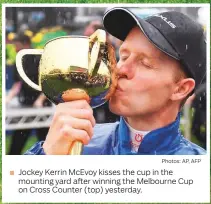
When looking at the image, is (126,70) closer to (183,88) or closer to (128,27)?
(128,27)

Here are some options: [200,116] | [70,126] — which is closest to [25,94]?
[70,126]

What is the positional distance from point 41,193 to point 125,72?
961mm

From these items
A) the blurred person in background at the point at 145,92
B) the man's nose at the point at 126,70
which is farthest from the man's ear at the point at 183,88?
the man's nose at the point at 126,70

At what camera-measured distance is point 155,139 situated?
15.0 ft

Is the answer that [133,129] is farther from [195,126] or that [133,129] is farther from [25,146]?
[25,146]

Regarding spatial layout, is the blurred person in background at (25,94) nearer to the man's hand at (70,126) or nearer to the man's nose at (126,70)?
the man's hand at (70,126)

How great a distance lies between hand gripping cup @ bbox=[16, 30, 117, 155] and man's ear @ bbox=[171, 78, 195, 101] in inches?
15.9

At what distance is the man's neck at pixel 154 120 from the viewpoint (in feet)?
15.0

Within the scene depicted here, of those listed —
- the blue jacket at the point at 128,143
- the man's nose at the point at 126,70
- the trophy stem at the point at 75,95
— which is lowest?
the blue jacket at the point at 128,143

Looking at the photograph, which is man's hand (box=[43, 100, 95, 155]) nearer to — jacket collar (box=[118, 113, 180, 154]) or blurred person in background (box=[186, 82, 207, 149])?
jacket collar (box=[118, 113, 180, 154])

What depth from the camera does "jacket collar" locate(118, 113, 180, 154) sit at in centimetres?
457

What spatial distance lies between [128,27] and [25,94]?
79 centimetres

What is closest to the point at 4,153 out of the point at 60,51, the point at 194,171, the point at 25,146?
the point at 25,146

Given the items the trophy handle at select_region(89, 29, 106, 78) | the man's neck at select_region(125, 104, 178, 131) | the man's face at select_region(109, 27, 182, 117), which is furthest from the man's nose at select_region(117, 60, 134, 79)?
the man's neck at select_region(125, 104, 178, 131)
